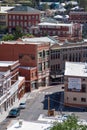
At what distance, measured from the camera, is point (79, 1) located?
9950 cm

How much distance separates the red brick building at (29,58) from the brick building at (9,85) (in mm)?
1448

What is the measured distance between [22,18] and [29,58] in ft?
105

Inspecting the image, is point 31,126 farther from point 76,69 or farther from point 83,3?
point 83,3

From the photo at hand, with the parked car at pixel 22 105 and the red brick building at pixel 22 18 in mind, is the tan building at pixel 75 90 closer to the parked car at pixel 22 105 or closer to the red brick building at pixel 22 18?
the parked car at pixel 22 105

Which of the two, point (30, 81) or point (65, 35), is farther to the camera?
point (65, 35)

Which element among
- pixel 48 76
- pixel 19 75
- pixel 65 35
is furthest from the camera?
pixel 65 35

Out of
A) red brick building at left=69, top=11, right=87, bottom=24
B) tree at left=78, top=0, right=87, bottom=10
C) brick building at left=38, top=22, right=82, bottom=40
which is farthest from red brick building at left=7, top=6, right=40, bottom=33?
tree at left=78, top=0, right=87, bottom=10

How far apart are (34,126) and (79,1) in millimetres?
77976

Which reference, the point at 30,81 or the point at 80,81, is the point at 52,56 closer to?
the point at 30,81

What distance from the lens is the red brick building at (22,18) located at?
227 feet

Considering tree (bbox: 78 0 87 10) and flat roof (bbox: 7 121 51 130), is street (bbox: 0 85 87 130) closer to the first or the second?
flat roof (bbox: 7 121 51 130)

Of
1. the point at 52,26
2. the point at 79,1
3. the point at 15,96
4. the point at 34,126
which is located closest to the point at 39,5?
the point at 79,1

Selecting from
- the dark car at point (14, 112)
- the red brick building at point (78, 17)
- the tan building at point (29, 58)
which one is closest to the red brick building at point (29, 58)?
the tan building at point (29, 58)

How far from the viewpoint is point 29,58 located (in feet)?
126
